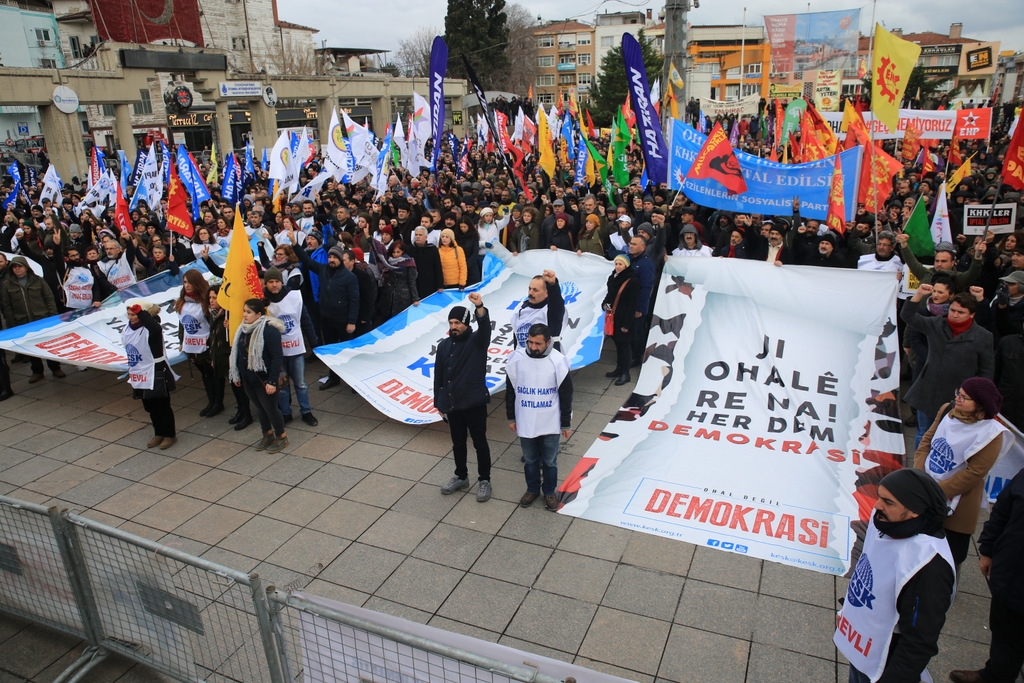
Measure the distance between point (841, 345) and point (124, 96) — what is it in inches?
1169

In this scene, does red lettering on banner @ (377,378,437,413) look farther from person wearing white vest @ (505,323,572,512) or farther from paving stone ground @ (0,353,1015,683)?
person wearing white vest @ (505,323,572,512)

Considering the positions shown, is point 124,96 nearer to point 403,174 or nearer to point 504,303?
point 403,174

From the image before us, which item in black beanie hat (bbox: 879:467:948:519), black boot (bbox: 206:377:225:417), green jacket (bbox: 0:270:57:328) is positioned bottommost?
black boot (bbox: 206:377:225:417)

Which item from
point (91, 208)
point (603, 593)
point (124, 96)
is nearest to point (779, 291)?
point (603, 593)

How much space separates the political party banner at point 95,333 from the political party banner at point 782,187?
22.5 ft

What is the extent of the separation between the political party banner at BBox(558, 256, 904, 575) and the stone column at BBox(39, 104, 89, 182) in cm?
2588

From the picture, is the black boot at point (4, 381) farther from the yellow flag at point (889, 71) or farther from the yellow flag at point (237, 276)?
the yellow flag at point (889, 71)

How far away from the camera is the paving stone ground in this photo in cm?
407

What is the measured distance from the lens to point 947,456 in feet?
13.1

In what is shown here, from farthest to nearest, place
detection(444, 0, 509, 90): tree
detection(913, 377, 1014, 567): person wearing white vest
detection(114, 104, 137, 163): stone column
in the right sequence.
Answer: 1. detection(444, 0, 509, 90): tree
2. detection(114, 104, 137, 163): stone column
3. detection(913, 377, 1014, 567): person wearing white vest

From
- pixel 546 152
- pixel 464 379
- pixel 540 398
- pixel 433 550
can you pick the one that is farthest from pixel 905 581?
pixel 546 152

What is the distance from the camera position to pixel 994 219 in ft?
26.9

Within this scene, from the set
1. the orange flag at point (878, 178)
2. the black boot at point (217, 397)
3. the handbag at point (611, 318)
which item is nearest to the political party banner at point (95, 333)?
the black boot at point (217, 397)

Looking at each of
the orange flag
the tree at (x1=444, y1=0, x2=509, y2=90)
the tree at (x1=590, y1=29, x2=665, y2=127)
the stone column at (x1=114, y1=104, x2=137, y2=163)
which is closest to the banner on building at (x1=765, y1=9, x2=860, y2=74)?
the orange flag
